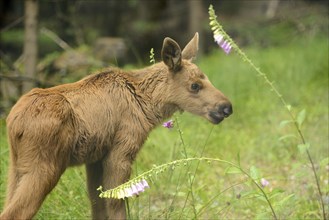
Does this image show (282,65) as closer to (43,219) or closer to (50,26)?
(50,26)

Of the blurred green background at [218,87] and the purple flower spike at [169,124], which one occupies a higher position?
the purple flower spike at [169,124]

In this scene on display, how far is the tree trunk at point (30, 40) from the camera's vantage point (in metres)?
8.65

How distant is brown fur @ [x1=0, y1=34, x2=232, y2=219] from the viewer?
435 cm

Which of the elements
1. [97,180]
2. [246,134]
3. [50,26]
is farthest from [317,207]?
[50,26]

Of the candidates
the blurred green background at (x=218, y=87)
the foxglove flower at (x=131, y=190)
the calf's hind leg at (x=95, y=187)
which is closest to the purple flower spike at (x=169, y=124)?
the blurred green background at (x=218, y=87)

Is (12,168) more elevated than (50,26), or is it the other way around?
(12,168)

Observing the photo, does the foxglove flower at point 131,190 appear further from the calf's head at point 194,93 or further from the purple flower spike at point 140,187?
the calf's head at point 194,93

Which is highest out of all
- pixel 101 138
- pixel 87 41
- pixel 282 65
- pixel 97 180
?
pixel 101 138

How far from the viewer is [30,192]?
427 cm

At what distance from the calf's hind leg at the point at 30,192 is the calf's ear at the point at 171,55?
1213 millimetres

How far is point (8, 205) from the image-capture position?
14.3ft

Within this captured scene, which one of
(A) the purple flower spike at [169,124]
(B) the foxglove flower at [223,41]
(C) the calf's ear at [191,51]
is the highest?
(B) the foxglove flower at [223,41]

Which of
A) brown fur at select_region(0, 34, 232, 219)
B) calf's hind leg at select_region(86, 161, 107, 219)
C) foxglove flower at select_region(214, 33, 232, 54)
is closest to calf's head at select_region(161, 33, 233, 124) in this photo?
brown fur at select_region(0, 34, 232, 219)

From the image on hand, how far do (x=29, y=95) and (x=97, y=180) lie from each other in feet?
2.81
